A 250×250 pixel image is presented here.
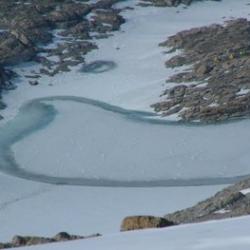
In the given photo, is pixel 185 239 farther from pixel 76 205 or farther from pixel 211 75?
pixel 211 75

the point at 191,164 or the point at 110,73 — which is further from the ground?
the point at 191,164

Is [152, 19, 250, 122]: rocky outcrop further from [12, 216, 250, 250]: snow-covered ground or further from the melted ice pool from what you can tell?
[12, 216, 250, 250]: snow-covered ground

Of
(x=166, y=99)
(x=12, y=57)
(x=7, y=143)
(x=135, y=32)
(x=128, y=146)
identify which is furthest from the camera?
(x=135, y=32)

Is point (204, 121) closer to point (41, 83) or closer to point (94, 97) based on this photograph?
point (94, 97)

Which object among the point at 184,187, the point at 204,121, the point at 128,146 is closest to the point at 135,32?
the point at 204,121

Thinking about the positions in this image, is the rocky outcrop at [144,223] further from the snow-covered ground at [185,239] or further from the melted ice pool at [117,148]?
the melted ice pool at [117,148]

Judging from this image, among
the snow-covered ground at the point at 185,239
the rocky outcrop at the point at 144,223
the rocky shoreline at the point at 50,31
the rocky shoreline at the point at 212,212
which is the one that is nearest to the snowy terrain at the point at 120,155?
the snow-covered ground at the point at 185,239

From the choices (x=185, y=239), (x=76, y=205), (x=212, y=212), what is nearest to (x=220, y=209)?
(x=212, y=212)

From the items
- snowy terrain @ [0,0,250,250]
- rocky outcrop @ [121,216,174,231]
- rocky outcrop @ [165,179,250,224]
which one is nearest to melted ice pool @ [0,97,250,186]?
snowy terrain @ [0,0,250,250]
